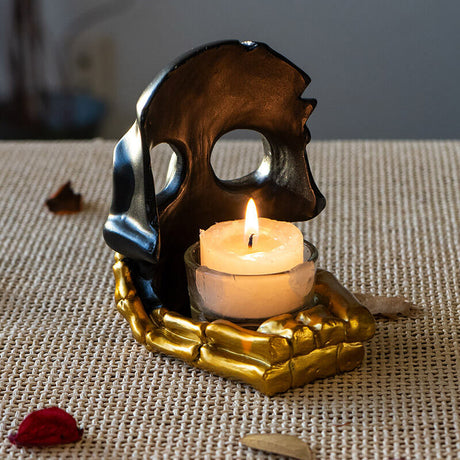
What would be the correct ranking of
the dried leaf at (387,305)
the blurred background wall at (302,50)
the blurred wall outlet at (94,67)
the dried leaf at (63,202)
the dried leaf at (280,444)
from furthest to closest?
the blurred wall outlet at (94,67), the blurred background wall at (302,50), the dried leaf at (63,202), the dried leaf at (387,305), the dried leaf at (280,444)

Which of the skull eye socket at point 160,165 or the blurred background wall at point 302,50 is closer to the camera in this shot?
the skull eye socket at point 160,165

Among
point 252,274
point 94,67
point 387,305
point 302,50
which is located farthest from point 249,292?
point 94,67

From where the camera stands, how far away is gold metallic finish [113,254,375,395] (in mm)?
404

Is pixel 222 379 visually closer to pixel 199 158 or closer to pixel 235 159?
pixel 199 158

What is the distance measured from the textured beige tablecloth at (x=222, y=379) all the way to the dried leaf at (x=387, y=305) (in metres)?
0.01

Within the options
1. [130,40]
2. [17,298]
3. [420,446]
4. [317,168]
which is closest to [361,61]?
[130,40]

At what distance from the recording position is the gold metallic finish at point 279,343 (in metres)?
0.40

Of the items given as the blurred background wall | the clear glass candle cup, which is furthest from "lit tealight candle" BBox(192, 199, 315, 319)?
the blurred background wall

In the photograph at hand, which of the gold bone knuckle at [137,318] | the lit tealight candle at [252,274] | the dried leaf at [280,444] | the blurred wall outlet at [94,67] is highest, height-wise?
the lit tealight candle at [252,274]

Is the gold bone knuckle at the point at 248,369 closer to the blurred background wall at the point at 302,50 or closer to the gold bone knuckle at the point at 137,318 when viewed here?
the gold bone knuckle at the point at 137,318

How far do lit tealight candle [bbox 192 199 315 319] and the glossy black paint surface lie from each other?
0.03 meters

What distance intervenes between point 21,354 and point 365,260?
26 centimetres

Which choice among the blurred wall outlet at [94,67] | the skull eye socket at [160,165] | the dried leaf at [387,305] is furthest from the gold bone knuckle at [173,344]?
the blurred wall outlet at [94,67]

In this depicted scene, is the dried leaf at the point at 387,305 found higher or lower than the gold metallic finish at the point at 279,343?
lower
